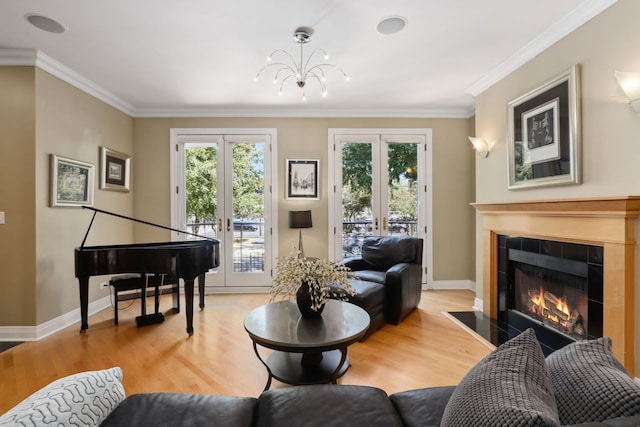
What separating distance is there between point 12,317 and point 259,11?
365 cm

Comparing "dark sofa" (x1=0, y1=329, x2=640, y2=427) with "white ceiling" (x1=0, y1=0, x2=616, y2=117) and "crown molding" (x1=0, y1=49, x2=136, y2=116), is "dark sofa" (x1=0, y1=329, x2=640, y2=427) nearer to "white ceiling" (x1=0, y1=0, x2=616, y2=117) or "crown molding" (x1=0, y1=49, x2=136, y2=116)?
"white ceiling" (x1=0, y1=0, x2=616, y2=117)

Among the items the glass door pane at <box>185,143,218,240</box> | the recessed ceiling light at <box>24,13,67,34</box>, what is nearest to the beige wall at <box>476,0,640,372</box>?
the glass door pane at <box>185,143,218,240</box>

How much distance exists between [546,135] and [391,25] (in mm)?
1653

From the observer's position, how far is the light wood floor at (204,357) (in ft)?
6.91

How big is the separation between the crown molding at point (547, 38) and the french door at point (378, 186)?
129 cm

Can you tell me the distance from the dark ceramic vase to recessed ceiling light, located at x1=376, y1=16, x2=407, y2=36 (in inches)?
84.5

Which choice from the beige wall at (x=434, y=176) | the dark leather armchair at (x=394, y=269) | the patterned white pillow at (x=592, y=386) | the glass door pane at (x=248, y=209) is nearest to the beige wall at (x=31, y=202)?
the beige wall at (x=434, y=176)

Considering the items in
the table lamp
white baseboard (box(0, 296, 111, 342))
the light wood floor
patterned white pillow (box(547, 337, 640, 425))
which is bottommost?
the light wood floor

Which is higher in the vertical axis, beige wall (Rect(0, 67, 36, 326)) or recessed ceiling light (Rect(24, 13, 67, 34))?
recessed ceiling light (Rect(24, 13, 67, 34))

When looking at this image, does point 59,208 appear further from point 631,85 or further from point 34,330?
point 631,85

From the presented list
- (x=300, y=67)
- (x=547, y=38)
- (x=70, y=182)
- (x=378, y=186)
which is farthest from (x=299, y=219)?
(x=547, y=38)

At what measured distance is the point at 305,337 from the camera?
1834 mm

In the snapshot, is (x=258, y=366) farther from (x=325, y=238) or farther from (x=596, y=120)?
(x=596, y=120)

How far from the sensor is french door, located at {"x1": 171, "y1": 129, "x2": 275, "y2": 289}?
4457mm
